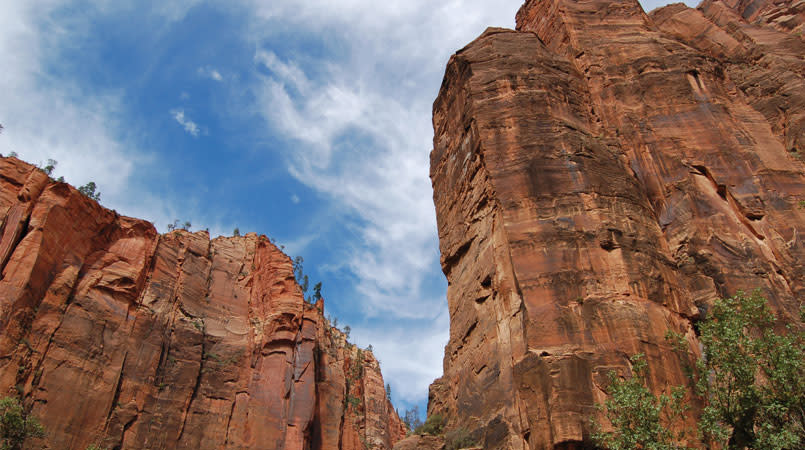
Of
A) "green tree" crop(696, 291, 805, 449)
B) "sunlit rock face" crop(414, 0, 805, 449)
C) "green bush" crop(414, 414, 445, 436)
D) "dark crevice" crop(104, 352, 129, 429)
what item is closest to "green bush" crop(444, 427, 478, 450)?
"sunlit rock face" crop(414, 0, 805, 449)

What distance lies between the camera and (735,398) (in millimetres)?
17469

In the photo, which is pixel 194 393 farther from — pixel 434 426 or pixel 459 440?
pixel 459 440

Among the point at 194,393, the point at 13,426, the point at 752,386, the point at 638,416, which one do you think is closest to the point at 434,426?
the point at 638,416

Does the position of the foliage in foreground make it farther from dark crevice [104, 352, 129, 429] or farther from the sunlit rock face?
dark crevice [104, 352, 129, 429]

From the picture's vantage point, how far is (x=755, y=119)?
3006cm

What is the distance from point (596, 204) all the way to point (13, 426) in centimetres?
3640

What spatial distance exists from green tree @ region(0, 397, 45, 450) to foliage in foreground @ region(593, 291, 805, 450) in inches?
1362

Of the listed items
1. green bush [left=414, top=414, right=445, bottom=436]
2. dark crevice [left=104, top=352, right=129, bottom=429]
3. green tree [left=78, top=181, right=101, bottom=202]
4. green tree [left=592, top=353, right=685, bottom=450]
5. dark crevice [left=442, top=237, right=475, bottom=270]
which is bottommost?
green tree [left=592, top=353, right=685, bottom=450]

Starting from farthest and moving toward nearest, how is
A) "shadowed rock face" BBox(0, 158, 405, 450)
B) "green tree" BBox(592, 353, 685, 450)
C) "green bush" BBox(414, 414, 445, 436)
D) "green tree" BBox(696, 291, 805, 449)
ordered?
1. "shadowed rock face" BBox(0, 158, 405, 450)
2. "green bush" BBox(414, 414, 445, 436)
3. "green tree" BBox(592, 353, 685, 450)
4. "green tree" BBox(696, 291, 805, 449)

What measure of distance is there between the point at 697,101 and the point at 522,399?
19300mm

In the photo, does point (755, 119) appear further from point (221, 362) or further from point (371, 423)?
point (371, 423)

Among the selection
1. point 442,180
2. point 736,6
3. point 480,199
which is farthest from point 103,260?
point 736,6

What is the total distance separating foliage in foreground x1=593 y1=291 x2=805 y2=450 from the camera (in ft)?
53.9

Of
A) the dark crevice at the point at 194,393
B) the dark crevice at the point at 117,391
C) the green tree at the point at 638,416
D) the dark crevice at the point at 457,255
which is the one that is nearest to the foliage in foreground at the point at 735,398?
the green tree at the point at 638,416
